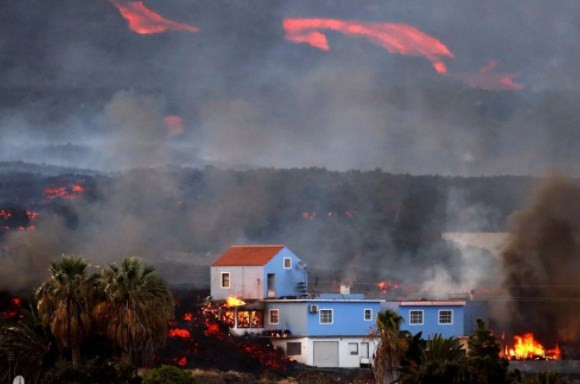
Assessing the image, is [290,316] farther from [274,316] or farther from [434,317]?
[434,317]

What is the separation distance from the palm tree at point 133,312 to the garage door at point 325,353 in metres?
30.5

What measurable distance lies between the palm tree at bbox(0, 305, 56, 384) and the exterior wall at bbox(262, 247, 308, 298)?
37.2m

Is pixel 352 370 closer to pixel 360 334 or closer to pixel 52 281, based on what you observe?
pixel 360 334

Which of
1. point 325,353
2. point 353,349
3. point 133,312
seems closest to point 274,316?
point 325,353

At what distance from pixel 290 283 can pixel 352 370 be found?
1518cm

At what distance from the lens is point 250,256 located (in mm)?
107750

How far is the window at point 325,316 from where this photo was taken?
102188mm

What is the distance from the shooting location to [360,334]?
10188 cm

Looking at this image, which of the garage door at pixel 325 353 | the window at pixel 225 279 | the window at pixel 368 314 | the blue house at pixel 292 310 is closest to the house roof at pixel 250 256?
the blue house at pixel 292 310

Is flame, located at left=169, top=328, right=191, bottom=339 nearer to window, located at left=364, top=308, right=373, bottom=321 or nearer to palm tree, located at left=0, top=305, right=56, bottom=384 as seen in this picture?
window, located at left=364, top=308, right=373, bottom=321

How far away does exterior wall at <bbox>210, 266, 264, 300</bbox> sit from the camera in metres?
106

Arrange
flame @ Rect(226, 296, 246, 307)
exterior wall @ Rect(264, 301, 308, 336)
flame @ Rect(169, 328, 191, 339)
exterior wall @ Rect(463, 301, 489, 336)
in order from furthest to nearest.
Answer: exterior wall @ Rect(463, 301, 489, 336) < flame @ Rect(226, 296, 246, 307) < exterior wall @ Rect(264, 301, 308, 336) < flame @ Rect(169, 328, 191, 339)

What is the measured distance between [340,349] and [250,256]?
40.0ft

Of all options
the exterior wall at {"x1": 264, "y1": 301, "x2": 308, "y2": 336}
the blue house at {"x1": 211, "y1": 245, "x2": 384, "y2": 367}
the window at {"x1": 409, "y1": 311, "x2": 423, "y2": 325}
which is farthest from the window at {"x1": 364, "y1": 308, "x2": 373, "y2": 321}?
the exterior wall at {"x1": 264, "y1": 301, "x2": 308, "y2": 336}
